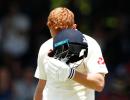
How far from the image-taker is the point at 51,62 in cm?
465

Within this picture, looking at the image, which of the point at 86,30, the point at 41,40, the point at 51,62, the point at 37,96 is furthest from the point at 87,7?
the point at 51,62

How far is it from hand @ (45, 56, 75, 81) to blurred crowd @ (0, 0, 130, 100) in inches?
197

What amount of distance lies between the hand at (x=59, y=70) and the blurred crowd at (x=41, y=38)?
4994mm

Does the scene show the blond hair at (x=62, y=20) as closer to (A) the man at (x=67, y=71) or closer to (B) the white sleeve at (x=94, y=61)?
(A) the man at (x=67, y=71)

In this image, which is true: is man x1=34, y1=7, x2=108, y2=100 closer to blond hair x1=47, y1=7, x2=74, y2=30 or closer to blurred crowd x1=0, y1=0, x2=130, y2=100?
blond hair x1=47, y1=7, x2=74, y2=30

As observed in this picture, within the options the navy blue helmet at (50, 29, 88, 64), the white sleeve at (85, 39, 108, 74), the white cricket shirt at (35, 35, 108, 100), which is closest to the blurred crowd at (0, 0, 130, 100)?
the white cricket shirt at (35, 35, 108, 100)

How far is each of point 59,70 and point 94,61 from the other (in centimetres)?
39

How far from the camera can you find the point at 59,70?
464 cm

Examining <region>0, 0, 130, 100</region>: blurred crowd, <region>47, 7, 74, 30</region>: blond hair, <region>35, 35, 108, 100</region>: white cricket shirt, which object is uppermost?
<region>0, 0, 130, 100</region>: blurred crowd

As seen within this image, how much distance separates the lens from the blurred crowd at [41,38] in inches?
391

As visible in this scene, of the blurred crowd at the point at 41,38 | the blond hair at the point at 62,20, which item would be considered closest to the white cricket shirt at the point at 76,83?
the blond hair at the point at 62,20

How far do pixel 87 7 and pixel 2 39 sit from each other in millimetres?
1442

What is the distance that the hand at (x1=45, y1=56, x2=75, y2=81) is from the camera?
4.64 meters

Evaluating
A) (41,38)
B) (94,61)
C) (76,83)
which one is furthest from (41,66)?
(41,38)
